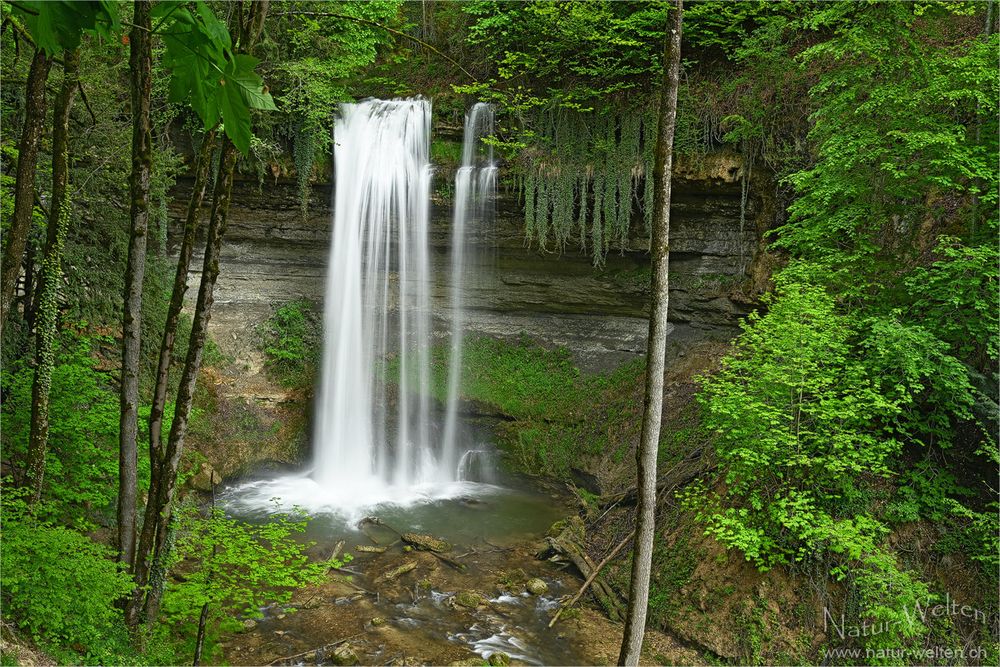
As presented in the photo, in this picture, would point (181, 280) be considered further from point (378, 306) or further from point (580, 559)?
point (378, 306)

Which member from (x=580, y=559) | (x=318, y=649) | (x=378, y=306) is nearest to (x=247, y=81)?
(x=318, y=649)

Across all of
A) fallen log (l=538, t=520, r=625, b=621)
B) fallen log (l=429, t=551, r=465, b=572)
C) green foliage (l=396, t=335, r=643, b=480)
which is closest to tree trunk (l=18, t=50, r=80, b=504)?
fallen log (l=429, t=551, r=465, b=572)

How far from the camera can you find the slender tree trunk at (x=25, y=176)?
202 inches

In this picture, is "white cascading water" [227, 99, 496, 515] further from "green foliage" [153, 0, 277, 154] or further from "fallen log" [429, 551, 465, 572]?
"green foliage" [153, 0, 277, 154]

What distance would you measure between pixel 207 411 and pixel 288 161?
5547 mm

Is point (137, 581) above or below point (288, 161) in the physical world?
below

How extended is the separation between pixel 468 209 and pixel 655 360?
997 cm

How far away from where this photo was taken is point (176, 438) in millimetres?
4898

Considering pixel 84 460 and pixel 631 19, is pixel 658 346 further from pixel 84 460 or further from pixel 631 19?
pixel 631 19

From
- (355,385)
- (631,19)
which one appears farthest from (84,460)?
(631,19)

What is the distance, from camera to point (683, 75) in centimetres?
1231

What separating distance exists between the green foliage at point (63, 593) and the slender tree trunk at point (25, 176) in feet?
6.17

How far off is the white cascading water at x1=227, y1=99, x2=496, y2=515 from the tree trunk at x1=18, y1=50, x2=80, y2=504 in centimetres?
657

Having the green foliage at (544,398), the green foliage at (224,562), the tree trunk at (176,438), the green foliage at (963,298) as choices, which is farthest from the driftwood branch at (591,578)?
the tree trunk at (176,438)
